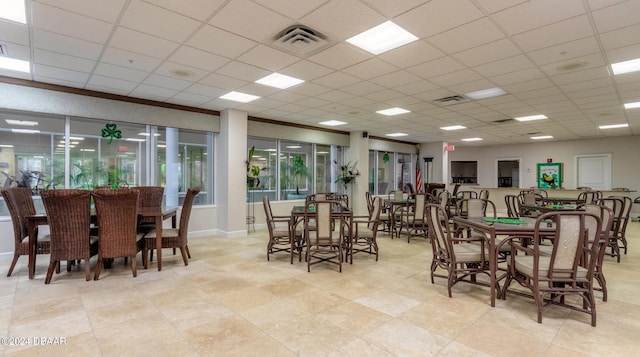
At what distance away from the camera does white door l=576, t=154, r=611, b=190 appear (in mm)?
11008

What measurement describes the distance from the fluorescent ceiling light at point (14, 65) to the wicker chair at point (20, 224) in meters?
1.67

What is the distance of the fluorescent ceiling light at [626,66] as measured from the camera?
398 centimetres

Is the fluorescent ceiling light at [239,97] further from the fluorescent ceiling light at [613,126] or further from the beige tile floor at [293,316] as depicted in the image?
the fluorescent ceiling light at [613,126]

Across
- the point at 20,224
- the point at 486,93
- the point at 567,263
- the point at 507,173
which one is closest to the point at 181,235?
the point at 20,224

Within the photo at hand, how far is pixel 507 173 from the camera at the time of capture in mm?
14023

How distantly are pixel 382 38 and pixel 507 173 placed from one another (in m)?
13.3

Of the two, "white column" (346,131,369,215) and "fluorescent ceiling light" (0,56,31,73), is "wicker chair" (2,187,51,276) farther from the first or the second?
"white column" (346,131,369,215)

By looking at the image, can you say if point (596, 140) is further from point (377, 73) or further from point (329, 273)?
point (329, 273)

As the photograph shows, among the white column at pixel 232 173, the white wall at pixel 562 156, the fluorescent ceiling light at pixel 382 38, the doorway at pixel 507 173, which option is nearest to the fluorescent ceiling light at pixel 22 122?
the white column at pixel 232 173

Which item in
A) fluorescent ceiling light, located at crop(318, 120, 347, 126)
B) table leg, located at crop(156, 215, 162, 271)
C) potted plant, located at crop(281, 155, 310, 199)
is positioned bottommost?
table leg, located at crop(156, 215, 162, 271)

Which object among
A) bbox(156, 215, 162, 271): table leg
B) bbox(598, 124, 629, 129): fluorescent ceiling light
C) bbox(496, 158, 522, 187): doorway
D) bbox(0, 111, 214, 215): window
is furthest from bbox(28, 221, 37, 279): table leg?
bbox(496, 158, 522, 187): doorway

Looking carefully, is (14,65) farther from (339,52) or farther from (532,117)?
(532,117)

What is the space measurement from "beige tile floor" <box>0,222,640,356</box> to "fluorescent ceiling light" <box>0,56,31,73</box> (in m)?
2.80

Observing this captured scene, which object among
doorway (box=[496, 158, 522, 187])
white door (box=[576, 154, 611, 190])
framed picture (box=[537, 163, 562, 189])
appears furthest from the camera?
doorway (box=[496, 158, 522, 187])
